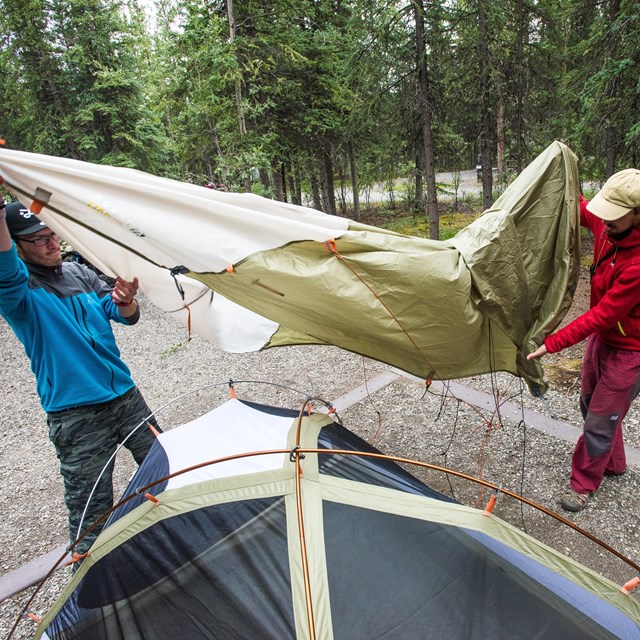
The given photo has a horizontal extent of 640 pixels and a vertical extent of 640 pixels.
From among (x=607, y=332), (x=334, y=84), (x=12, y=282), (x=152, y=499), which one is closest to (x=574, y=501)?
(x=607, y=332)

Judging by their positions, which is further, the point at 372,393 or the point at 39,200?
the point at 372,393

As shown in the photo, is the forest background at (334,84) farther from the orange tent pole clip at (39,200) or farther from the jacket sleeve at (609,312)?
the orange tent pole clip at (39,200)

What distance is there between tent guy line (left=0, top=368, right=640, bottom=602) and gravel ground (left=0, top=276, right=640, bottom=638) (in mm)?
82

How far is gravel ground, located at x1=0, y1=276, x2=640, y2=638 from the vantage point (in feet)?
9.77

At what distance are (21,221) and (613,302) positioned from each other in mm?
3175

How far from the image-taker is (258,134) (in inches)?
401

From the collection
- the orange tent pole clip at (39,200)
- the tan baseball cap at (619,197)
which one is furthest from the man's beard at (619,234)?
the orange tent pole clip at (39,200)

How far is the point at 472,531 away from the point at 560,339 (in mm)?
1177

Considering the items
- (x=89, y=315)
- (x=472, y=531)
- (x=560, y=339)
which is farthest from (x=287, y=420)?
(x=560, y=339)

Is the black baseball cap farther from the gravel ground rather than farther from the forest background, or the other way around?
the forest background

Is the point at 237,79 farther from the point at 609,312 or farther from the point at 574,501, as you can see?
the point at 574,501

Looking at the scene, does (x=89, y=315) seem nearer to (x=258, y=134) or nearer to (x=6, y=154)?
(x=6, y=154)

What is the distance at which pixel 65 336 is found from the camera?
2428mm

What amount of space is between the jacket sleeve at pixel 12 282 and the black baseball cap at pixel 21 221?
0.20 m
